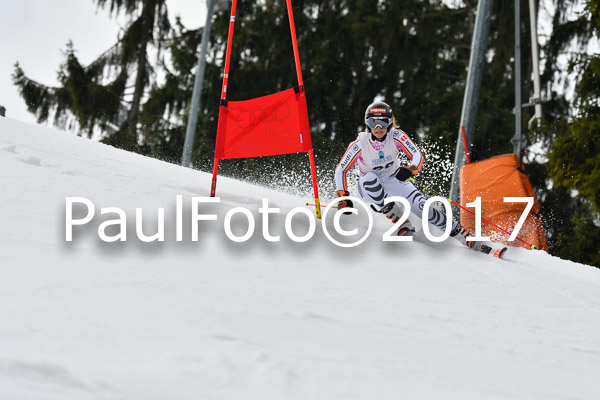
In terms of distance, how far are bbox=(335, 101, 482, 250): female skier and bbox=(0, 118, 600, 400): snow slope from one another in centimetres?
91

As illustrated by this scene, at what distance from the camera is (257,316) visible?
283cm

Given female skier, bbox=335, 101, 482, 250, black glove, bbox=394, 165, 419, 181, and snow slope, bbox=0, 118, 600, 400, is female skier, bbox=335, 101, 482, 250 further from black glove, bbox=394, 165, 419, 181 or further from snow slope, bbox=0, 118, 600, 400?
snow slope, bbox=0, 118, 600, 400

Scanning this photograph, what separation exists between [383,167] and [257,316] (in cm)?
368

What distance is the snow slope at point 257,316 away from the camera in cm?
214

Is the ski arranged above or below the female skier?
below

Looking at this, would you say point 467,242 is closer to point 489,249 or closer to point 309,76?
point 489,249

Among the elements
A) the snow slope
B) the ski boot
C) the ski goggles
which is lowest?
the snow slope

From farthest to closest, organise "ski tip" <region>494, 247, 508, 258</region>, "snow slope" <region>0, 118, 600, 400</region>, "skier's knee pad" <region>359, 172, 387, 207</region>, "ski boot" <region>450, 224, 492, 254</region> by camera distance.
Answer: "skier's knee pad" <region>359, 172, 387, 207</region> → "ski boot" <region>450, 224, 492, 254</region> → "ski tip" <region>494, 247, 508, 258</region> → "snow slope" <region>0, 118, 600, 400</region>

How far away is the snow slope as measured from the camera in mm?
2141

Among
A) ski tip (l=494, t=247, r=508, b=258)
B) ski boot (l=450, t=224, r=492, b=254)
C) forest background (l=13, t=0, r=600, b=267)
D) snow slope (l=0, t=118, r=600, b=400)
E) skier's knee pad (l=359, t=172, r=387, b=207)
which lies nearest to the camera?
snow slope (l=0, t=118, r=600, b=400)

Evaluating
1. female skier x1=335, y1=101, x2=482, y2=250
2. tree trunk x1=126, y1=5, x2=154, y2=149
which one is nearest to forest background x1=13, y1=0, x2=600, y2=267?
tree trunk x1=126, y1=5, x2=154, y2=149

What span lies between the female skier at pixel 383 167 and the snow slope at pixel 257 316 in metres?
0.91

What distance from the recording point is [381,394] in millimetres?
2229

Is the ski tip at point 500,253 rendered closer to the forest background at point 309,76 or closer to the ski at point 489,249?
the ski at point 489,249
